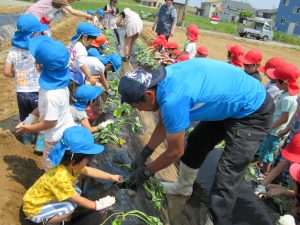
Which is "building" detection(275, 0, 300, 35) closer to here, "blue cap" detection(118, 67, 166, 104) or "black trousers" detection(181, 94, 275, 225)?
"black trousers" detection(181, 94, 275, 225)

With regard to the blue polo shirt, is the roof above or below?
above

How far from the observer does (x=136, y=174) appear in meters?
2.77

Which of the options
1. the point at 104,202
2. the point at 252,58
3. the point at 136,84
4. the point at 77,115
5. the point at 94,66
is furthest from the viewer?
the point at 94,66

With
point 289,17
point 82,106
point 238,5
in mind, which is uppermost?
point 238,5

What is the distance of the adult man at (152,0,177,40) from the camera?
9484 millimetres

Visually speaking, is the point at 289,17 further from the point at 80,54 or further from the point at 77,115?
the point at 77,115

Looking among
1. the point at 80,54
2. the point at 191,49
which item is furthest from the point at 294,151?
the point at 191,49

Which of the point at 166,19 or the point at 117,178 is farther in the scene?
the point at 166,19

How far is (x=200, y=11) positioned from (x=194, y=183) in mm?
104892

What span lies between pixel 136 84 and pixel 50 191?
44.2 inches

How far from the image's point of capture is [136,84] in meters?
2.29

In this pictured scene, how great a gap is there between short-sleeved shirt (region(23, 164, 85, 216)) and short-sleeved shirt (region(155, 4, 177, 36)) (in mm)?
7730

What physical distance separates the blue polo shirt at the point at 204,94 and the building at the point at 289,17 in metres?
57.4

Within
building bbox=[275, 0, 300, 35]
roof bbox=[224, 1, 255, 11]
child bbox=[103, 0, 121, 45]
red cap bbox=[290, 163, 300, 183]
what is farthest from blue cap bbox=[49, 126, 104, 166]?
roof bbox=[224, 1, 255, 11]
